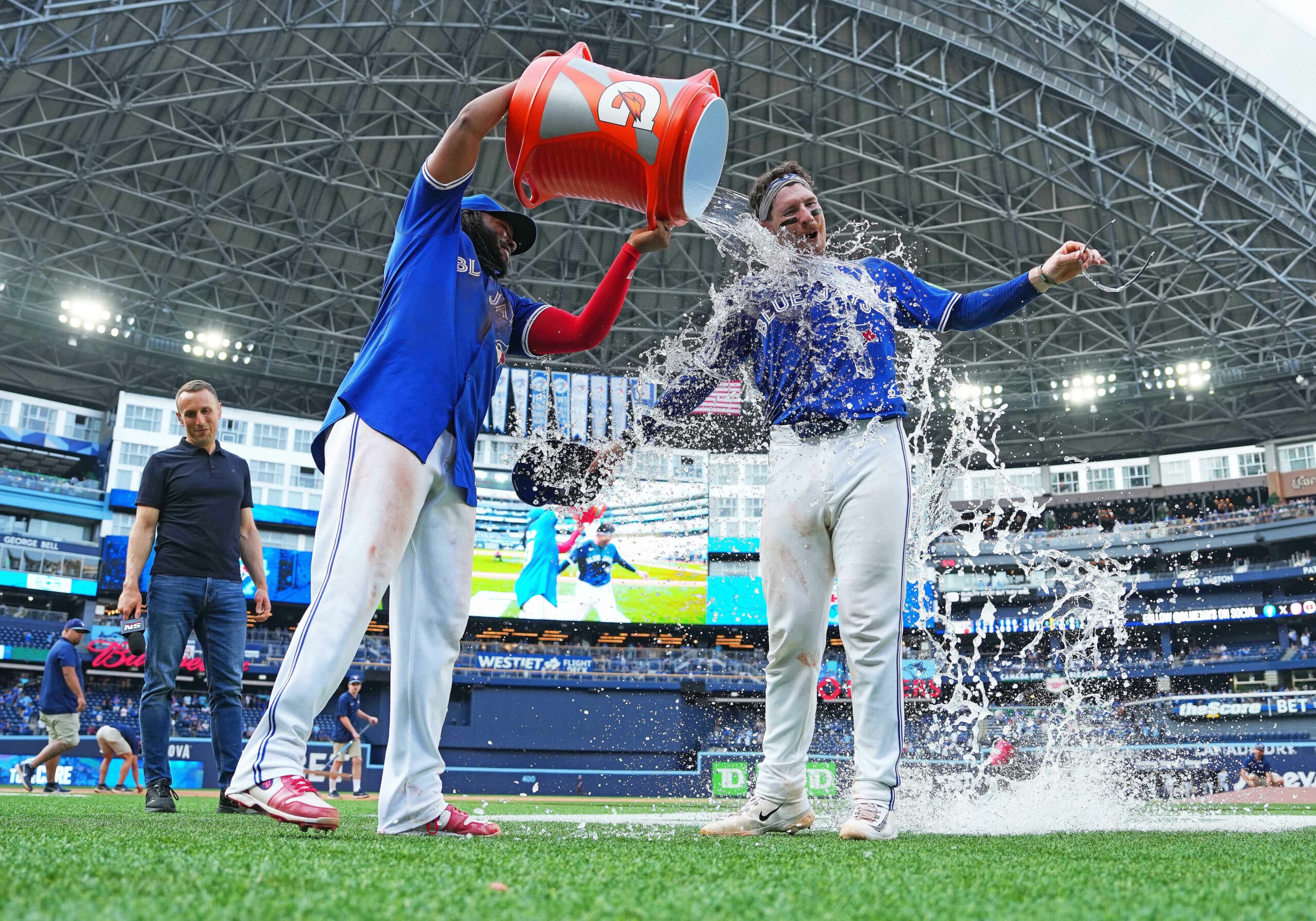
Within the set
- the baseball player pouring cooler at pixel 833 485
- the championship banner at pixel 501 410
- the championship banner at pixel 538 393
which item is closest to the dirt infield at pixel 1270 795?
the baseball player pouring cooler at pixel 833 485

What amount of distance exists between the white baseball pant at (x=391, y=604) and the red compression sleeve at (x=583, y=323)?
66cm

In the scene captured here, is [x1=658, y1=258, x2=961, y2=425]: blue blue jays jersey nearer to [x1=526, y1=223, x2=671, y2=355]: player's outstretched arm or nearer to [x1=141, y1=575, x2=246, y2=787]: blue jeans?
[x1=526, y1=223, x2=671, y2=355]: player's outstretched arm

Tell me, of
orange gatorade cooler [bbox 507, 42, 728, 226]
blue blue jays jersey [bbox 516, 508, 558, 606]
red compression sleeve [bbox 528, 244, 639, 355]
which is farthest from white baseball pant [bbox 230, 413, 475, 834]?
blue blue jays jersey [bbox 516, 508, 558, 606]

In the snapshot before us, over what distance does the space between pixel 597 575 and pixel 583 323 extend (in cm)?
2830

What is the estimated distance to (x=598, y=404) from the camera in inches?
1085

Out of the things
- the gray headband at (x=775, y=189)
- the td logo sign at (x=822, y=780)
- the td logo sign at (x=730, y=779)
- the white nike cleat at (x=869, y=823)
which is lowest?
the td logo sign at (x=730, y=779)

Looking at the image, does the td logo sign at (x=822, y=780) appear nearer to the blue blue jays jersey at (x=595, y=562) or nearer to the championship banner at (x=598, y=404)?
the championship banner at (x=598, y=404)

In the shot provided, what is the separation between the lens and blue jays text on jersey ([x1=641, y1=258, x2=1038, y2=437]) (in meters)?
3.16

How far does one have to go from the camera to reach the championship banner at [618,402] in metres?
27.4

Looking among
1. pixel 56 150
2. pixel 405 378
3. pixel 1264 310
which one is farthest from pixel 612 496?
pixel 1264 310

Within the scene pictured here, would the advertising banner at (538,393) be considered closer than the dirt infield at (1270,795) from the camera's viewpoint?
No

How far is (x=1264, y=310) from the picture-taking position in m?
25.3

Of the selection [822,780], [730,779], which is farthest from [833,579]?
[730,779]

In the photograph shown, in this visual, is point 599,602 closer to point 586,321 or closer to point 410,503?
point 586,321
